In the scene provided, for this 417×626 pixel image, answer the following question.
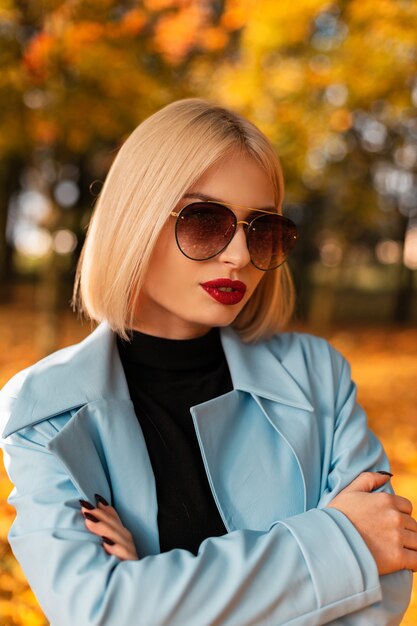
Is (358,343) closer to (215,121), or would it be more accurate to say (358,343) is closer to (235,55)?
(235,55)

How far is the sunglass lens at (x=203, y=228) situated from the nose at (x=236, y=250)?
0.9 inches

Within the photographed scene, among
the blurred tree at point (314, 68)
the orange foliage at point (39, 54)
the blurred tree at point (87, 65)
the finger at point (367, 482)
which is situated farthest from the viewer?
the orange foliage at point (39, 54)

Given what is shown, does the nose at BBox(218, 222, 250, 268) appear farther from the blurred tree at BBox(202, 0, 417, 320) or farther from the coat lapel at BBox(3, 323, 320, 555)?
the blurred tree at BBox(202, 0, 417, 320)

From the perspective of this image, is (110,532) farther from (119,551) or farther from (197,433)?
(197,433)

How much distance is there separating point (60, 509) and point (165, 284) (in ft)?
2.18

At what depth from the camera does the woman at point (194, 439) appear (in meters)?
1.42

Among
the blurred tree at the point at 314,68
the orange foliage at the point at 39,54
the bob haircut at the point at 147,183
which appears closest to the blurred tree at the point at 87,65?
the orange foliage at the point at 39,54

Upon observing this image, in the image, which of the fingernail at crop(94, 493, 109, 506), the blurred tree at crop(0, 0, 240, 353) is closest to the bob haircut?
the fingernail at crop(94, 493, 109, 506)

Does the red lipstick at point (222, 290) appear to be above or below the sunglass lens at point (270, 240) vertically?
below

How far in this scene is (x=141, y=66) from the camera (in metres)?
7.30

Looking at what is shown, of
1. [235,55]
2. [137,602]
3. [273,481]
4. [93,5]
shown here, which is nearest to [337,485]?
[273,481]

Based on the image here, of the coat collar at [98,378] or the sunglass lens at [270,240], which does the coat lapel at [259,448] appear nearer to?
the coat collar at [98,378]

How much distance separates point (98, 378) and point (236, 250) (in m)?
0.51

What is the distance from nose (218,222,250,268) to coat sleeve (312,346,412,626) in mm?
509
